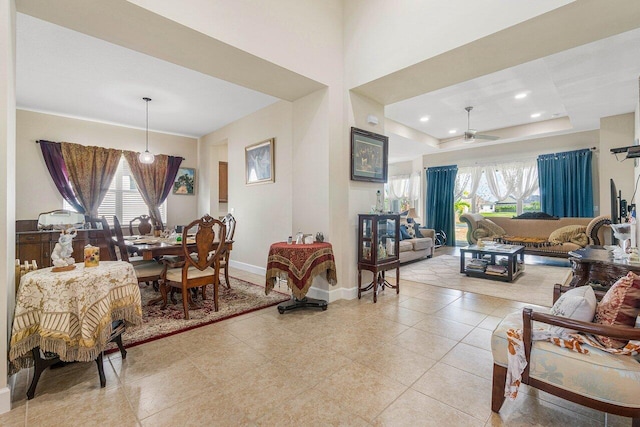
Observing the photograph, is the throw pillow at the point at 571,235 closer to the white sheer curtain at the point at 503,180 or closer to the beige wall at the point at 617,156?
the beige wall at the point at 617,156

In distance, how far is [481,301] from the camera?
11.5 feet

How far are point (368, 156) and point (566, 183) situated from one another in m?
5.77

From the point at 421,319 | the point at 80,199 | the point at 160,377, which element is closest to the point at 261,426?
the point at 160,377

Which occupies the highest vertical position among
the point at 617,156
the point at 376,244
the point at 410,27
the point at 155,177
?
the point at 410,27

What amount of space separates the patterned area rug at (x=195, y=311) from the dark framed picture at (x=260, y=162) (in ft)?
5.93

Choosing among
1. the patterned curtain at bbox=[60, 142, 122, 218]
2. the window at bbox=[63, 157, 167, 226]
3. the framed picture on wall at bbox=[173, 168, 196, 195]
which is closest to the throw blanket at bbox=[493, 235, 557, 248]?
the framed picture on wall at bbox=[173, 168, 196, 195]

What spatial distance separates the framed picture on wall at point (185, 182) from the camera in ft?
21.5

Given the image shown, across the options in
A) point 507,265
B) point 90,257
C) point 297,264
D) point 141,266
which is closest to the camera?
point 90,257

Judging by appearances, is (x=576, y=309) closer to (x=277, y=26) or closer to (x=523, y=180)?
(x=277, y=26)

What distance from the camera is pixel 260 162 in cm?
495

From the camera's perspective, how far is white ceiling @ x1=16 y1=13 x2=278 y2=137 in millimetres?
3068

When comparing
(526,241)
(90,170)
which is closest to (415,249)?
(526,241)

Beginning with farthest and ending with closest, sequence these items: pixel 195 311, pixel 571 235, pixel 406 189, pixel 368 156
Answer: pixel 406 189, pixel 571 235, pixel 368 156, pixel 195 311

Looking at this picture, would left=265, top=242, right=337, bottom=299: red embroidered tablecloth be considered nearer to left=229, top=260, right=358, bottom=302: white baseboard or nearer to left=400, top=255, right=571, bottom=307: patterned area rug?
left=229, top=260, right=358, bottom=302: white baseboard
